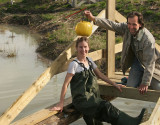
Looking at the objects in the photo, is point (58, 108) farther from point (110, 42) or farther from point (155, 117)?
point (110, 42)

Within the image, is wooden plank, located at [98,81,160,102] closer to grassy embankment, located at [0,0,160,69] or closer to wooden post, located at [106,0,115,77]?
wooden post, located at [106,0,115,77]

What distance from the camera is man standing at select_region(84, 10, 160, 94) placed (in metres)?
4.25

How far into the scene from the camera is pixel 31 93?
3.88m

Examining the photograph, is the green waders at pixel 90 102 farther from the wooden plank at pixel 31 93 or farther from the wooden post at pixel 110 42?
the wooden post at pixel 110 42

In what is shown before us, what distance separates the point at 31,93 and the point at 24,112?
2.88 m

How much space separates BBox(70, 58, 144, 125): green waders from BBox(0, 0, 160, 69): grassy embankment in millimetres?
5356

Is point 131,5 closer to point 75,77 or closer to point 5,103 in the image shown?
point 5,103

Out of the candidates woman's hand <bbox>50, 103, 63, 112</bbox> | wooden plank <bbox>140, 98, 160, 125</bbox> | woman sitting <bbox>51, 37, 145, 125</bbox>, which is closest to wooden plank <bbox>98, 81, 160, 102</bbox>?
woman sitting <bbox>51, 37, 145, 125</bbox>

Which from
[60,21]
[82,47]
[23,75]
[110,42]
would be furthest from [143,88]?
[60,21]

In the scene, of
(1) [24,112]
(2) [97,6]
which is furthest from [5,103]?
(2) [97,6]

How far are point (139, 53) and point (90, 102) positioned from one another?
1.05m

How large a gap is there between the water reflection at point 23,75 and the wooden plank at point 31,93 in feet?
8.37

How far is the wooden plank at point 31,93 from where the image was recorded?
361 cm

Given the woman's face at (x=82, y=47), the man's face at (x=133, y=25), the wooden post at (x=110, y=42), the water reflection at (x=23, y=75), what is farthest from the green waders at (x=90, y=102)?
the water reflection at (x=23, y=75)
